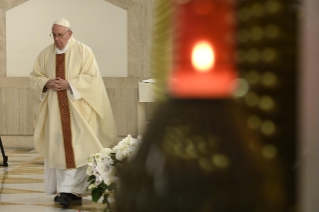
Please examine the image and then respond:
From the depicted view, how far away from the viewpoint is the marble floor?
411 cm

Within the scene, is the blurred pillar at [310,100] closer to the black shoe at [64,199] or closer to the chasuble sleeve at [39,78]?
the black shoe at [64,199]

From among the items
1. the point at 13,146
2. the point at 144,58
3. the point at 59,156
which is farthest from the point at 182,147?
the point at 13,146

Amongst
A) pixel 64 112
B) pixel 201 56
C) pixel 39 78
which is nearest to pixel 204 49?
pixel 201 56

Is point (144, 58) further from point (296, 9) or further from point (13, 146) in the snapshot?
point (296, 9)

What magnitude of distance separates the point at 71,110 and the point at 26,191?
1.18m

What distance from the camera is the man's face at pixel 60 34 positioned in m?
4.42

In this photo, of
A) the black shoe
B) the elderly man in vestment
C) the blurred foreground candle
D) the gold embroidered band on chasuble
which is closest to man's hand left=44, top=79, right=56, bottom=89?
the elderly man in vestment

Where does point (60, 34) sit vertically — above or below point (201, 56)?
above

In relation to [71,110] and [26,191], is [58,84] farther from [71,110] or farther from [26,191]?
[26,191]

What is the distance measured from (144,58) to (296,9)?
8.29m

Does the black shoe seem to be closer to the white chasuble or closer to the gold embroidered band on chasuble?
the white chasuble

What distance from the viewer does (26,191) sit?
15.9ft

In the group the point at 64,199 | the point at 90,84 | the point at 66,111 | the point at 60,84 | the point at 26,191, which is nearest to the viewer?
the point at 64,199

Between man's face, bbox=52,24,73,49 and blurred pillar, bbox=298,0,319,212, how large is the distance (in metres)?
4.33
